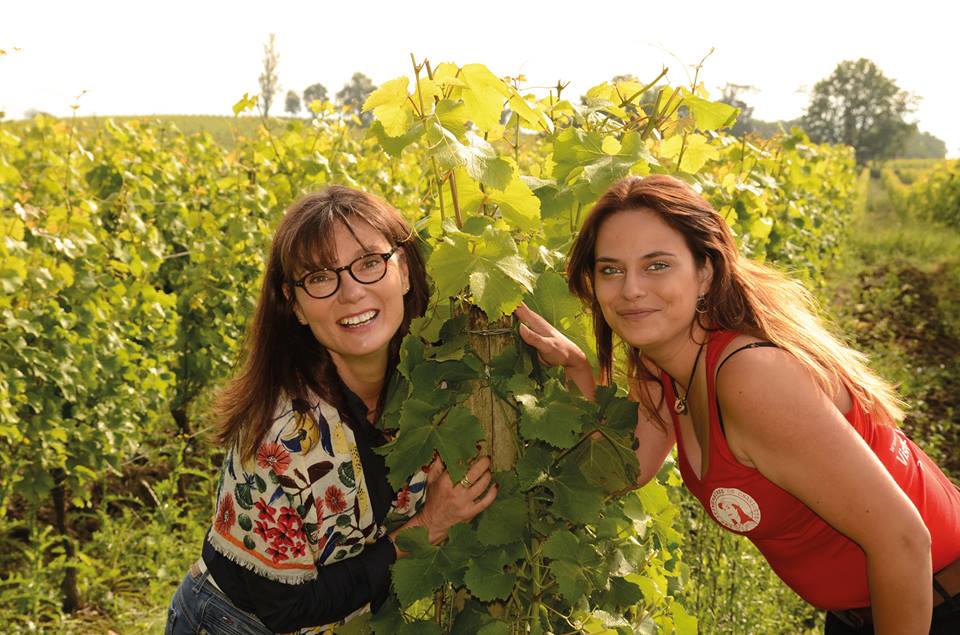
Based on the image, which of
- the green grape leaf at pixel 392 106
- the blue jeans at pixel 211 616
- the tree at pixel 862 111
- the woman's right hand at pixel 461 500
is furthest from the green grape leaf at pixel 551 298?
A: the tree at pixel 862 111

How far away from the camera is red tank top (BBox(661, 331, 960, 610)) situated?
69.7 inches

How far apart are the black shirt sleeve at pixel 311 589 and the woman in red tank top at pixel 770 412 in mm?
629

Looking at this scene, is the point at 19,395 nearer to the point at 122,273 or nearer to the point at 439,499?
the point at 122,273

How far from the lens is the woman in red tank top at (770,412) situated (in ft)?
5.38

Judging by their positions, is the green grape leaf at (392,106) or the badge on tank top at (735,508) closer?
the green grape leaf at (392,106)

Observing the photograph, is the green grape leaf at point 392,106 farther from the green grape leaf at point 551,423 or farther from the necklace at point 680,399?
the necklace at point 680,399

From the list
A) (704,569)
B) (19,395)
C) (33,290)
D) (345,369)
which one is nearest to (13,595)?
(19,395)

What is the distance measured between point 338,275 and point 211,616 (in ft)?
2.89

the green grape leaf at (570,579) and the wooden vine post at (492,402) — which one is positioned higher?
the wooden vine post at (492,402)

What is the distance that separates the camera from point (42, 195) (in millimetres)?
5031

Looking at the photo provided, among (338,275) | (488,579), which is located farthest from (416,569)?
(338,275)

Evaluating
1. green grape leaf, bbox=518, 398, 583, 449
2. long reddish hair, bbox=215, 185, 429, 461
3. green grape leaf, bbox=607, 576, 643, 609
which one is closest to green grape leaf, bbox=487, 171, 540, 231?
long reddish hair, bbox=215, 185, 429, 461

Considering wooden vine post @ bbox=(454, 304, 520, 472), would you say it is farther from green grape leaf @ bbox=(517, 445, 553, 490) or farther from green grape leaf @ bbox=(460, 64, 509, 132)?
green grape leaf @ bbox=(460, 64, 509, 132)

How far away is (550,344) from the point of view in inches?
71.6
